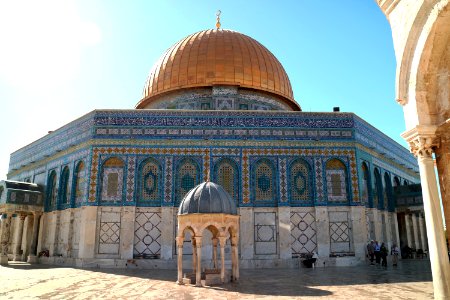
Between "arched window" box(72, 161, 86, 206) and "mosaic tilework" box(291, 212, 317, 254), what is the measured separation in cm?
812

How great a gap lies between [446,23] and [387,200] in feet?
42.9

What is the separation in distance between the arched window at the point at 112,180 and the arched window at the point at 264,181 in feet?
16.5

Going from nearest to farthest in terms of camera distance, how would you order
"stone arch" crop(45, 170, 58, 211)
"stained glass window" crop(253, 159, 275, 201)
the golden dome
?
1. "stained glass window" crop(253, 159, 275, 201)
2. "stone arch" crop(45, 170, 58, 211)
3. the golden dome

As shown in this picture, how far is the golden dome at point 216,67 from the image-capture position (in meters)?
17.0

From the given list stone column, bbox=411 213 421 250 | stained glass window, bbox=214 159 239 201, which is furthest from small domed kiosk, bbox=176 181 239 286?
stone column, bbox=411 213 421 250

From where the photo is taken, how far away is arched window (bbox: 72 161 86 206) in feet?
47.4

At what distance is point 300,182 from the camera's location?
14195 millimetres

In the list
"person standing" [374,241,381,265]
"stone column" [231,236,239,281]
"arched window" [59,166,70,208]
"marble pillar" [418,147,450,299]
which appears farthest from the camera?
"arched window" [59,166,70,208]

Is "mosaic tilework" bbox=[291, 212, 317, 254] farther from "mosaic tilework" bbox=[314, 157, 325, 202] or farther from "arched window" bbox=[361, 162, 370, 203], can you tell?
"arched window" bbox=[361, 162, 370, 203]

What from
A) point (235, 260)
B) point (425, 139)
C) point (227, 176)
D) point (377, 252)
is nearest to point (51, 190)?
point (227, 176)

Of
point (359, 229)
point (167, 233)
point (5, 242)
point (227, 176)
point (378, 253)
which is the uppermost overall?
point (227, 176)

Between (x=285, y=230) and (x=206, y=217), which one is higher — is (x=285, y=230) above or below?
below

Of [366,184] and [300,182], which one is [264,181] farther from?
[366,184]

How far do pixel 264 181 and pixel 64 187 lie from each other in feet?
27.6
